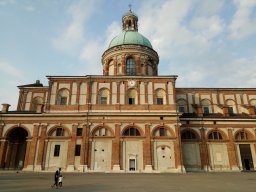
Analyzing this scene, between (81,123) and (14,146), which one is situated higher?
(81,123)

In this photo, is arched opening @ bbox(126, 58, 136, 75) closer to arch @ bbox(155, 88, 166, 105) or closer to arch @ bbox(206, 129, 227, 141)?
arch @ bbox(155, 88, 166, 105)

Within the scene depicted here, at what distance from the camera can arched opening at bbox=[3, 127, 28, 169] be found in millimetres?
28812

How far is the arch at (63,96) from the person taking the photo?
29.7 m

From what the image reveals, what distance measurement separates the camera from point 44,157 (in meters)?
27.1

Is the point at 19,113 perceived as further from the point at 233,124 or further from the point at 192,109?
the point at 233,124

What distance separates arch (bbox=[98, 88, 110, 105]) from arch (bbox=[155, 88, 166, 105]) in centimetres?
639

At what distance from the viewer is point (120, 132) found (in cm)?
2802

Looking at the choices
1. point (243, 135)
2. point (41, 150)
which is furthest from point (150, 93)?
point (41, 150)

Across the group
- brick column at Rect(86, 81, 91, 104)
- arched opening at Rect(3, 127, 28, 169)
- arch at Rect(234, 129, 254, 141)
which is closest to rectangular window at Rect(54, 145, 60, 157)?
arched opening at Rect(3, 127, 28, 169)

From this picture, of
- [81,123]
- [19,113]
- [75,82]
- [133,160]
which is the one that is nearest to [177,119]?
[133,160]

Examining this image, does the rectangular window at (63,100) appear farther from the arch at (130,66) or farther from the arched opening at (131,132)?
the arch at (130,66)

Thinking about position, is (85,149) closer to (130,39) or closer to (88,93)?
(88,93)

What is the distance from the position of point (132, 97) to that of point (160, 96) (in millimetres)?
3723

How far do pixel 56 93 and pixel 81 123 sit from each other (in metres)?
5.42
